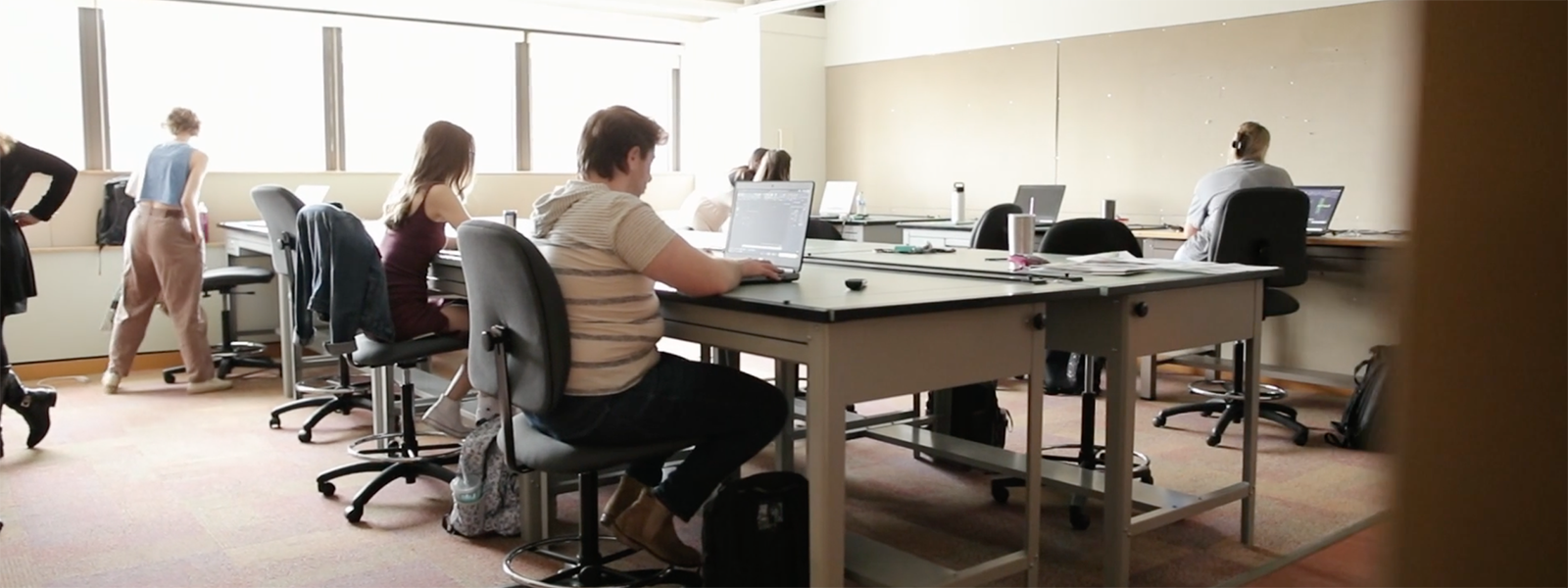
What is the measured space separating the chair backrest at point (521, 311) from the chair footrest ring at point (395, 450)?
1.27 m

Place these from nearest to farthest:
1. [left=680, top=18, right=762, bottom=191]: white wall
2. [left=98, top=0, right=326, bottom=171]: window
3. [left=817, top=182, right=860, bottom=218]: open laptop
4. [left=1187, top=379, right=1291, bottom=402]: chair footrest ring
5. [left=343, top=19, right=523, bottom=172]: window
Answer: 1. [left=1187, top=379, right=1291, bottom=402]: chair footrest ring
2. [left=98, top=0, right=326, bottom=171]: window
3. [left=343, top=19, right=523, bottom=172]: window
4. [left=817, top=182, right=860, bottom=218]: open laptop
5. [left=680, top=18, right=762, bottom=191]: white wall

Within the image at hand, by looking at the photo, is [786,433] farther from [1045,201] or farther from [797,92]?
[797,92]

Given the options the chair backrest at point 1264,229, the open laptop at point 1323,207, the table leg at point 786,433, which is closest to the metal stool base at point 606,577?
the table leg at point 786,433

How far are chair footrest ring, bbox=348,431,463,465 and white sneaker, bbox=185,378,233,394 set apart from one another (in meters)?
1.42

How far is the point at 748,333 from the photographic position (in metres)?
2.30

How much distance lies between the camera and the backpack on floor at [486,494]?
10.0 feet

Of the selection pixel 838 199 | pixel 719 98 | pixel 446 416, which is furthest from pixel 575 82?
pixel 446 416

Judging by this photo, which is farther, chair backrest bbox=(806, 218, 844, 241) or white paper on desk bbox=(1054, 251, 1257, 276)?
chair backrest bbox=(806, 218, 844, 241)

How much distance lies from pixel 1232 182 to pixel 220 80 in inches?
207

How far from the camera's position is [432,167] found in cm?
347

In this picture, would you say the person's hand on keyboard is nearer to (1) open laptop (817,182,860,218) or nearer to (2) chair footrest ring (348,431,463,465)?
(2) chair footrest ring (348,431,463,465)

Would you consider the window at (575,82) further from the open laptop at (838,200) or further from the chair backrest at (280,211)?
the chair backrest at (280,211)

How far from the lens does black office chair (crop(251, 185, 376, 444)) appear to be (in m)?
4.15

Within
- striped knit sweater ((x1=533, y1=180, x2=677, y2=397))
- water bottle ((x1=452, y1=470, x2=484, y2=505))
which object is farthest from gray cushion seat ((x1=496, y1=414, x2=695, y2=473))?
water bottle ((x1=452, y1=470, x2=484, y2=505))
